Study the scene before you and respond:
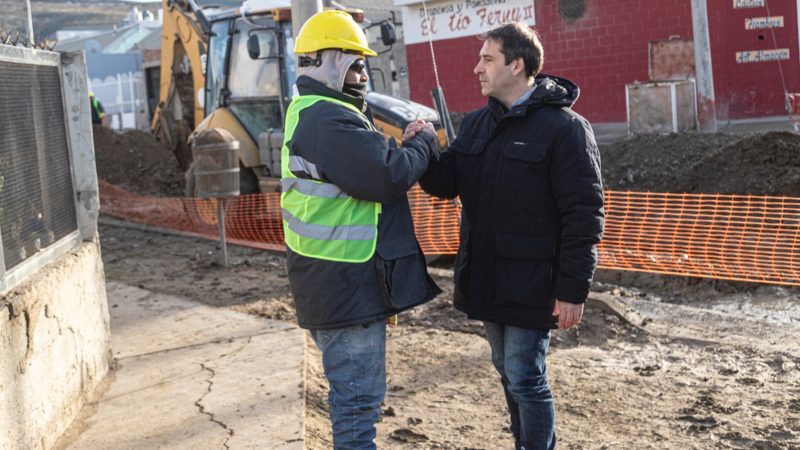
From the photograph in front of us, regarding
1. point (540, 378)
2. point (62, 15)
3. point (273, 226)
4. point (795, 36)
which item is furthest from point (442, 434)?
point (62, 15)

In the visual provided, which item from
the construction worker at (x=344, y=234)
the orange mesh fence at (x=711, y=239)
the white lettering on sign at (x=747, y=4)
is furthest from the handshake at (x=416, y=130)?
the white lettering on sign at (x=747, y=4)

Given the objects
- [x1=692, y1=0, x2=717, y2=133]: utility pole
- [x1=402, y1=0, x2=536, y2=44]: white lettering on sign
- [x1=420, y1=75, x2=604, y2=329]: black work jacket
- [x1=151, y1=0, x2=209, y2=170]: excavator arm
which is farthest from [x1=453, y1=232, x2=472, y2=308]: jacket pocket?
[x1=402, y1=0, x2=536, y2=44]: white lettering on sign

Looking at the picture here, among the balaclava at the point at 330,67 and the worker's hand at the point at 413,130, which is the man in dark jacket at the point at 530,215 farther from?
the balaclava at the point at 330,67

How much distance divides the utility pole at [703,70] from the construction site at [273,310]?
2.83m

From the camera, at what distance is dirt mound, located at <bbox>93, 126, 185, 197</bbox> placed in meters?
17.8

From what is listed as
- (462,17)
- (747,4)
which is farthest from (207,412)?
(462,17)

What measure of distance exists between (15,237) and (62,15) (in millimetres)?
81889

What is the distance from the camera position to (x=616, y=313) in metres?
7.56

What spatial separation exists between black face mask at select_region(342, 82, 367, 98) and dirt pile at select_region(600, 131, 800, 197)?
8.66 m

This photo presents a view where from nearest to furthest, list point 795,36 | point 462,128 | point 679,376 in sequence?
point 462,128, point 679,376, point 795,36

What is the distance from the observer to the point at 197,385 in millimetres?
5340

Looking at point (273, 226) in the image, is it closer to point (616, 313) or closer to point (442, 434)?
point (616, 313)

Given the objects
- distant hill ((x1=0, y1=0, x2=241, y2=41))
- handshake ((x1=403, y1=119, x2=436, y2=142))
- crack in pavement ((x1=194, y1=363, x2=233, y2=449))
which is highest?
distant hill ((x1=0, y1=0, x2=241, y2=41))

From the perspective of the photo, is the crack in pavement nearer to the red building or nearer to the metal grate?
the metal grate
